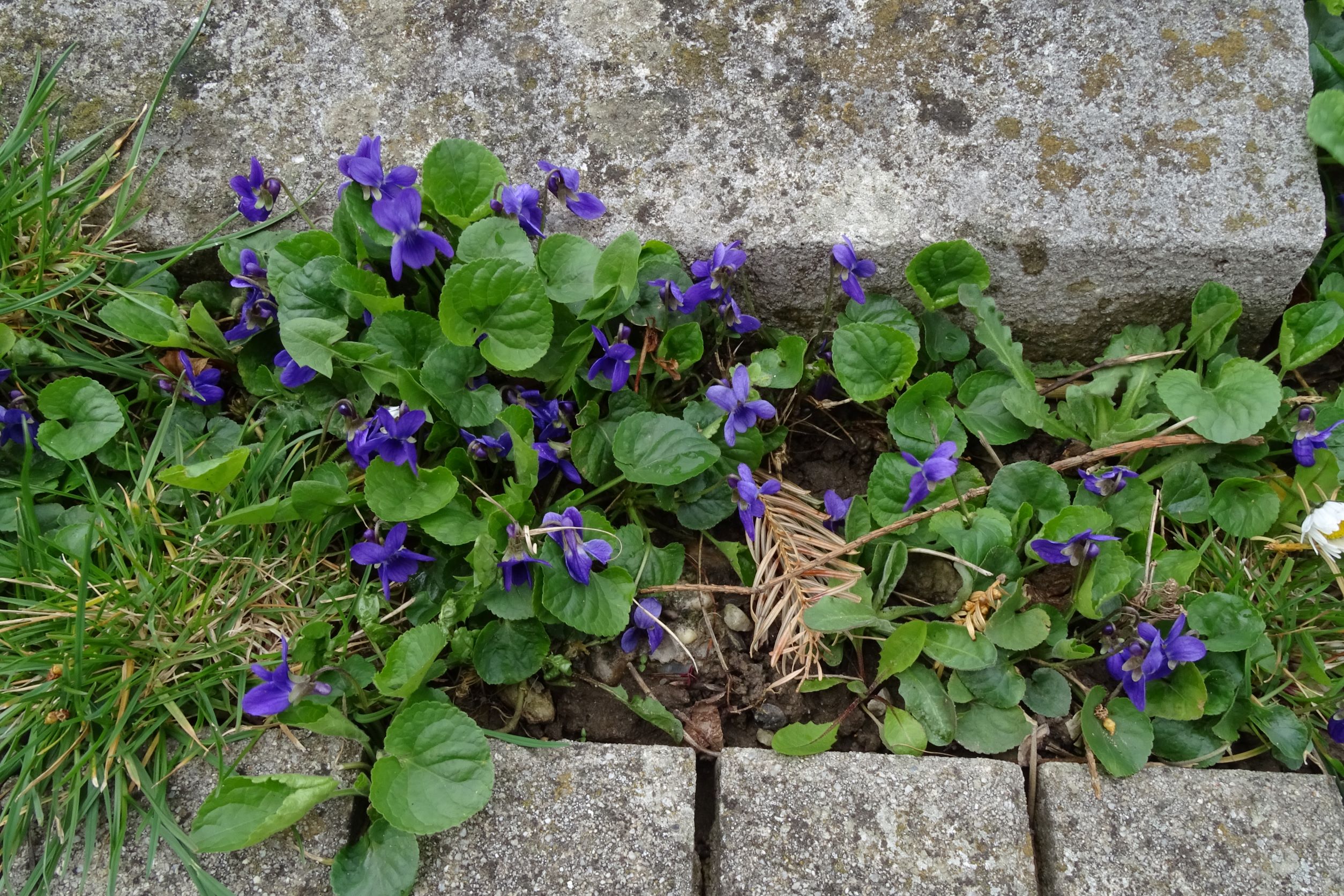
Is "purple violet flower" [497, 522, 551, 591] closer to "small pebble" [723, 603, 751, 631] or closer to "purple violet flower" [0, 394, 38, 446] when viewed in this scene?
"small pebble" [723, 603, 751, 631]

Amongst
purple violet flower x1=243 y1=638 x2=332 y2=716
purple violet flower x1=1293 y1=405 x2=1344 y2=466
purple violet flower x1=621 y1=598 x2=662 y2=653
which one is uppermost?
purple violet flower x1=1293 y1=405 x2=1344 y2=466

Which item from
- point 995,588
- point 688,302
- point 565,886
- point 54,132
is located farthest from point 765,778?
point 54,132

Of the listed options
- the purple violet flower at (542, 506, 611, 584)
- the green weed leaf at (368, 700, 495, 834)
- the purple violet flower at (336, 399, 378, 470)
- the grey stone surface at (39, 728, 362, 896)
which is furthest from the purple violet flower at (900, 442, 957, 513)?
the grey stone surface at (39, 728, 362, 896)

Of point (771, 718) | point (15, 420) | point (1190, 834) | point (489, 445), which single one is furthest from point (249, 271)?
point (1190, 834)

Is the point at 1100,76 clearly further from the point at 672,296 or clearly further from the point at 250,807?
the point at 250,807

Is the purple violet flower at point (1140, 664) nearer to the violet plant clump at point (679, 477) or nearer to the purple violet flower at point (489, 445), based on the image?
the violet plant clump at point (679, 477)

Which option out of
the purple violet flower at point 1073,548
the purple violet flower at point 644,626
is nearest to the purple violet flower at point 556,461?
the purple violet flower at point 644,626

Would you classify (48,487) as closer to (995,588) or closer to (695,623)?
(695,623)
